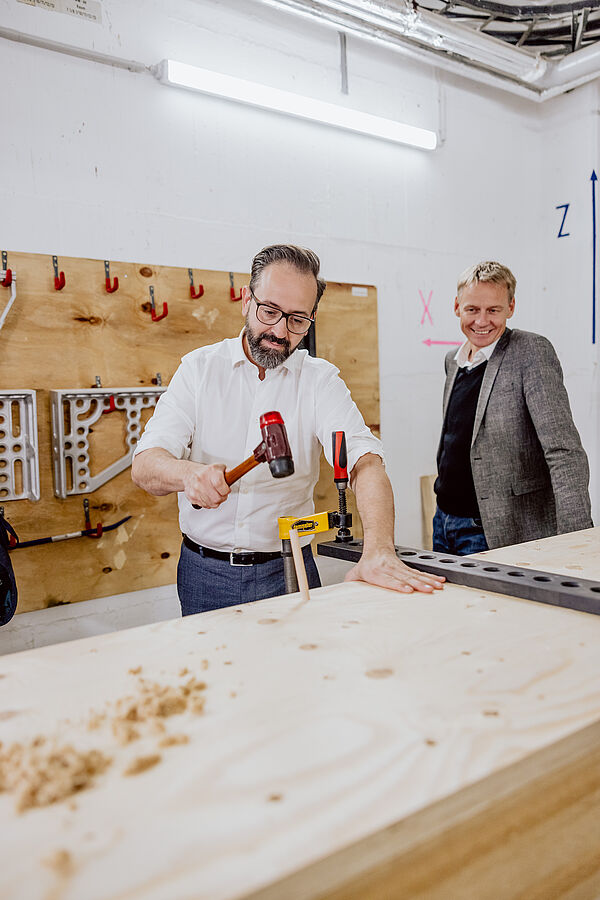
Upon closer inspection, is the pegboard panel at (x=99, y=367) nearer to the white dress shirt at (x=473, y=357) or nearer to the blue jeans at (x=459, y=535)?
the white dress shirt at (x=473, y=357)

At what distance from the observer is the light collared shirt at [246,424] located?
79.0 inches

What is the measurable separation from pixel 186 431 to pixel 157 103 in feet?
5.01

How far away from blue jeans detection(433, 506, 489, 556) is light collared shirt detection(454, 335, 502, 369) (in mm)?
612

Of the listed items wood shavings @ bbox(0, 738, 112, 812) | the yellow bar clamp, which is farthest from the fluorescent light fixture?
wood shavings @ bbox(0, 738, 112, 812)

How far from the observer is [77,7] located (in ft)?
8.05

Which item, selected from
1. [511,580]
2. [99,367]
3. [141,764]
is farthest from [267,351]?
[141,764]

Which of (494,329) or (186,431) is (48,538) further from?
(494,329)

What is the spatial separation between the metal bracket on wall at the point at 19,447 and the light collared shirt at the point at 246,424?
0.58 m

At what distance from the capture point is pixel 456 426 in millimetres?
2623

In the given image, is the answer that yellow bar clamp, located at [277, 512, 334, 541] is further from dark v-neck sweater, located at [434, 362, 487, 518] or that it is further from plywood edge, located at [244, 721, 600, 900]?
dark v-neck sweater, located at [434, 362, 487, 518]

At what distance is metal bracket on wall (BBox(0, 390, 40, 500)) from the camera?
2.29 m

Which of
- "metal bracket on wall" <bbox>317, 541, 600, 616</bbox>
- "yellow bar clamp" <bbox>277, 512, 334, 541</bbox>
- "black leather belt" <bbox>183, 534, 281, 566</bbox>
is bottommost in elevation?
"black leather belt" <bbox>183, 534, 281, 566</bbox>

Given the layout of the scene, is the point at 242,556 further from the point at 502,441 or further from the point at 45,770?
the point at 45,770

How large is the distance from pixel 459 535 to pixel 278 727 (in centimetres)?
197
